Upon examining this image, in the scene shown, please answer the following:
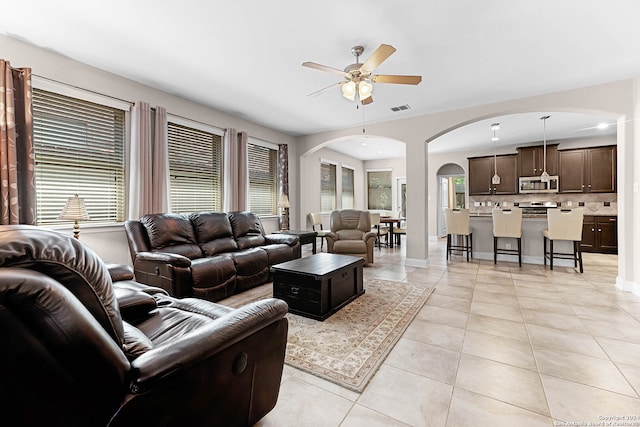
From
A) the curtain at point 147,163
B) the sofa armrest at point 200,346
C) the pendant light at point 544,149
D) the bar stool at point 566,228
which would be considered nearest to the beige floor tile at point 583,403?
the sofa armrest at point 200,346

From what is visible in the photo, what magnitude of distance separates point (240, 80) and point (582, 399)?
14.2 feet

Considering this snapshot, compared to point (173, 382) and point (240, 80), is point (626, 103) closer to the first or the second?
point (240, 80)

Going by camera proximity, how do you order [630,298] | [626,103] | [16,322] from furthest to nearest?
[626,103] → [630,298] → [16,322]

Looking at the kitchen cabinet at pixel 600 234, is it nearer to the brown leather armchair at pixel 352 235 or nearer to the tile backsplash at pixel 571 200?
the tile backsplash at pixel 571 200

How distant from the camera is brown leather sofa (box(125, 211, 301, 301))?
3012 mm

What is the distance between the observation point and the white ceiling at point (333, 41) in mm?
2332

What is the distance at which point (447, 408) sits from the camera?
1.59 metres

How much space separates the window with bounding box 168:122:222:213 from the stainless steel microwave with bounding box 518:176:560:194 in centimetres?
719

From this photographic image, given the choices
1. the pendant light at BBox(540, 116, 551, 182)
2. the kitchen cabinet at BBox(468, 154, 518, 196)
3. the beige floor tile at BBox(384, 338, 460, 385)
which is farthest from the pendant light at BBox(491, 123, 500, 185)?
the beige floor tile at BBox(384, 338, 460, 385)

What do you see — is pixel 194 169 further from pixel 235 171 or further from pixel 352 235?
pixel 352 235

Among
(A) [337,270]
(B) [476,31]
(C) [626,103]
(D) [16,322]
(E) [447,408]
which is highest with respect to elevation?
(B) [476,31]

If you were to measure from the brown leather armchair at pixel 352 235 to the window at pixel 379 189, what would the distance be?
4.50 metres

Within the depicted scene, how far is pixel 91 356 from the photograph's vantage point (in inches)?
30.8

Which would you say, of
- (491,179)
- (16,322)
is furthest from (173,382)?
(491,179)
